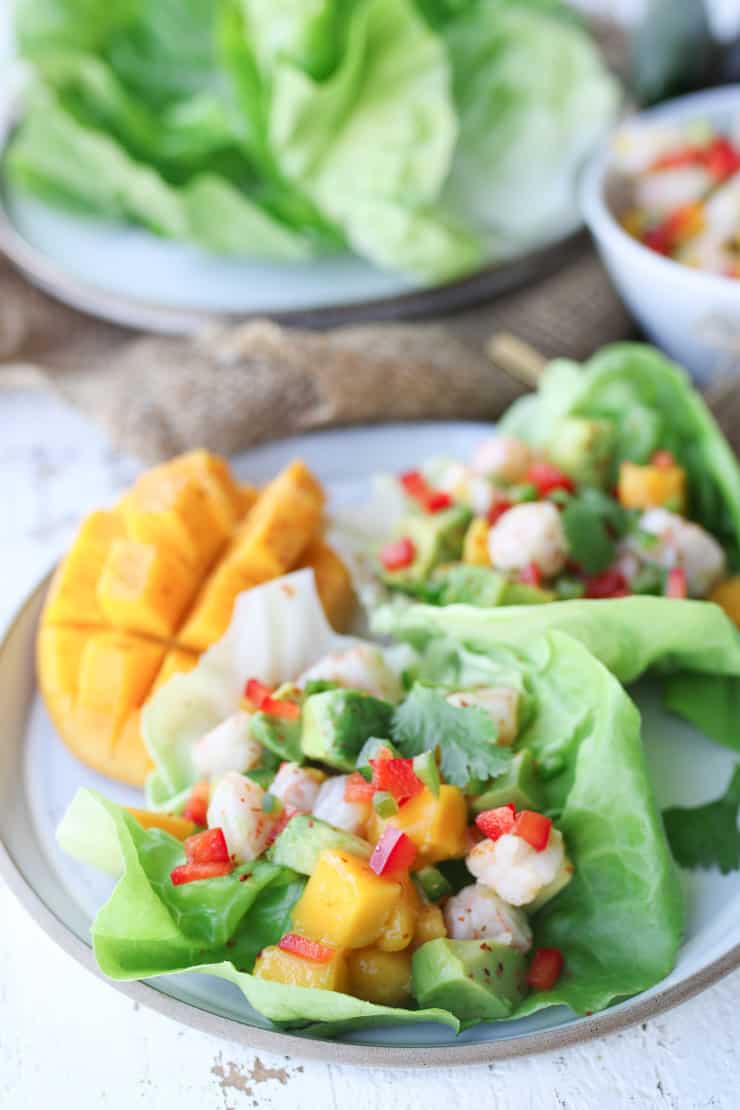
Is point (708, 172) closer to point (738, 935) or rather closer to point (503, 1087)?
point (738, 935)

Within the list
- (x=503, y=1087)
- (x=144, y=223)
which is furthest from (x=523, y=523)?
(x=144, y=223)

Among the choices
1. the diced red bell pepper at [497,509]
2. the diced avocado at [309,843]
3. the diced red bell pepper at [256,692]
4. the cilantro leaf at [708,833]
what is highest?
the diced avocado at [309,843]

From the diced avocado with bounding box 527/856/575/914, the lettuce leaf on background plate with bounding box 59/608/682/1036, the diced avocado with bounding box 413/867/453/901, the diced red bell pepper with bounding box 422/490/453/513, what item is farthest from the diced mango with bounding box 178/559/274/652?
the diced avocado with bounding box 527/856/575/914

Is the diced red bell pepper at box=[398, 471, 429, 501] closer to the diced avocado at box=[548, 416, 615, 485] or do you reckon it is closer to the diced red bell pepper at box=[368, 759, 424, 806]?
the diced avocado at box=[548, 416, 615, 485]

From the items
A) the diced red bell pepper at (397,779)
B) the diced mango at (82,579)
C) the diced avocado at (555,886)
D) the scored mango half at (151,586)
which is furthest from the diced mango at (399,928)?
the diced mango at (82,579)

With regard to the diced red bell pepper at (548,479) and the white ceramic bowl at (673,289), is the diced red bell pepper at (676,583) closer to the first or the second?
the diced red bell pepper at (548,479)

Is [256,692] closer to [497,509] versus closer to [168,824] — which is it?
[168,824]

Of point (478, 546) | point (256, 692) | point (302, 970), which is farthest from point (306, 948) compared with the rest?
point (478, 546)
